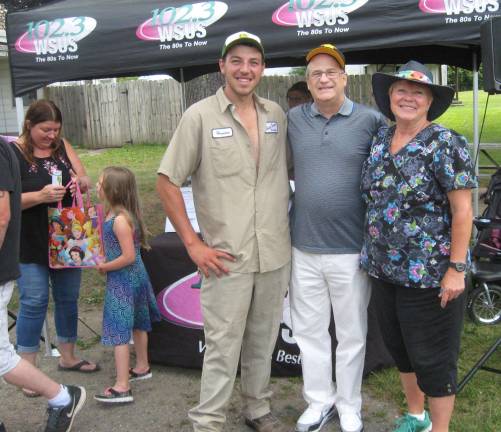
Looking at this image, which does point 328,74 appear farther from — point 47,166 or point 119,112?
point 119,112

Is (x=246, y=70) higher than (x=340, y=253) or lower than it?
higher

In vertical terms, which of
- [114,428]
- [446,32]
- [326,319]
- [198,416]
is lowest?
[114,428]

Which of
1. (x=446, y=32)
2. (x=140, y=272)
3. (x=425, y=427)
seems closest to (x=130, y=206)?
(x=140, y=272)

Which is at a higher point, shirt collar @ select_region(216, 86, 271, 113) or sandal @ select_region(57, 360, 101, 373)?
shirt collar @ select_region(216, 86, 271, 113)

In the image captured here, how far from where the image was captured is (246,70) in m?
2.63

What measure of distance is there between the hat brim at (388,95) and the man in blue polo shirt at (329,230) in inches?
2.3

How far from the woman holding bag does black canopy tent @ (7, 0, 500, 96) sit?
1.07 metres

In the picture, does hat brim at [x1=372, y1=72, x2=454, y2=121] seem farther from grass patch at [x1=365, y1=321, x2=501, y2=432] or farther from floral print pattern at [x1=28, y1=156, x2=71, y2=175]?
floral print pattern at [x1=28, y1=156, x2=71, y2=175]

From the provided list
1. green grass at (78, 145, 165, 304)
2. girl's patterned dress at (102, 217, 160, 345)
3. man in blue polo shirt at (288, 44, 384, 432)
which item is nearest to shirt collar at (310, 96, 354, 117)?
man in blue polo shirt at (288, 44, 384, 432)

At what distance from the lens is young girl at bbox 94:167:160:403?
334 centimetres

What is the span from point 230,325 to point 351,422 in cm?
82

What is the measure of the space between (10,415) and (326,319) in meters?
1.91

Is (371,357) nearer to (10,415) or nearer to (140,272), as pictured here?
(140,272)

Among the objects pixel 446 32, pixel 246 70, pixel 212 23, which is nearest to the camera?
pixel 246 70
